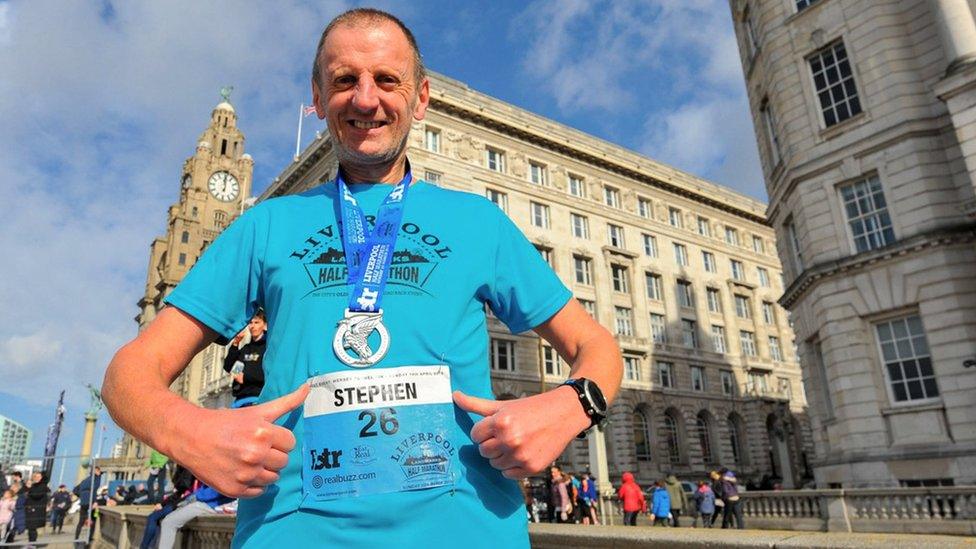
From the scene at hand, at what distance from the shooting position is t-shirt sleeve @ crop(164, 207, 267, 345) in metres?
1.52

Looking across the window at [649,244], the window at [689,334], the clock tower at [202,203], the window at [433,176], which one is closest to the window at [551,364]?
the window at [689,334]

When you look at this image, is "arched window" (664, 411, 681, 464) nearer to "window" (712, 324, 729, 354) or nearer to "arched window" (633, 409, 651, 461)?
"arched window" (633, 409, 651, 461)

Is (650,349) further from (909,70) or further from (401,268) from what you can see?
(401,268)

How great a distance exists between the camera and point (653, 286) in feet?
146

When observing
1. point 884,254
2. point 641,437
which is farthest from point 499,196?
point 884,254

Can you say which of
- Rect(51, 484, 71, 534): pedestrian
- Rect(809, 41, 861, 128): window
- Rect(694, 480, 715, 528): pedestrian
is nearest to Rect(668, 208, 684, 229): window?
Rect(809, 41, 861, 128): window

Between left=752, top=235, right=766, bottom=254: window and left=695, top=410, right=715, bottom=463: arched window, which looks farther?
left=752, top=235, right=766, bottom=254: window

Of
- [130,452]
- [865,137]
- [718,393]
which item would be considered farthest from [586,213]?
[130,452]

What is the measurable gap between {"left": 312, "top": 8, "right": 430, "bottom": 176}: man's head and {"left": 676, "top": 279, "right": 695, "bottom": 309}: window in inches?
1810

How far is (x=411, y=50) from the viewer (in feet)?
6.09

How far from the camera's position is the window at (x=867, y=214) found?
16.6 meters

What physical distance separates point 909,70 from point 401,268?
801 inches

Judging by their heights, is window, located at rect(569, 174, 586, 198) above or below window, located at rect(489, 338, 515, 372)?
above

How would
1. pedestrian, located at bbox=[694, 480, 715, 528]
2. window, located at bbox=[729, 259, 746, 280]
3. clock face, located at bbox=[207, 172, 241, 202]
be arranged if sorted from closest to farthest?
pedestrian, located at bbox=[694, 480, 715, 528] < window, located at bbox=[729, 259, 746, 280] < clock face, located at bbox=[207, 172, 241, 202]
